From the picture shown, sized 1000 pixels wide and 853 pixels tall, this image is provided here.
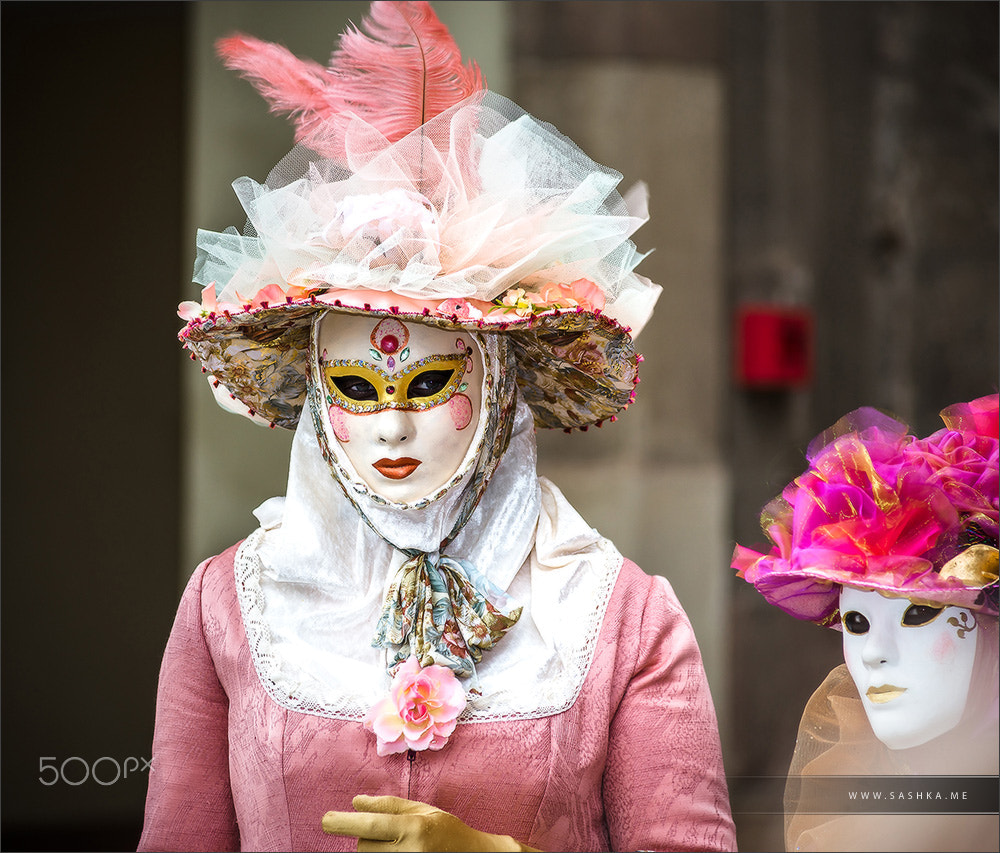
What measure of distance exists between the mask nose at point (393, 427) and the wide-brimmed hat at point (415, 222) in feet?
0.41

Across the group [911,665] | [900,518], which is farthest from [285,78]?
[911,665]

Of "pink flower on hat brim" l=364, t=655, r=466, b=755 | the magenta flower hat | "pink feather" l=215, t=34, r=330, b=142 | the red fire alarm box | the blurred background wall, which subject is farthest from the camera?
the red fire alarm box

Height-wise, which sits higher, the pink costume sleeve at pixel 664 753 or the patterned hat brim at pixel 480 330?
the patterned hat brim at pixel 480 330

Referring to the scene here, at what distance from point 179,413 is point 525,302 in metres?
1.41

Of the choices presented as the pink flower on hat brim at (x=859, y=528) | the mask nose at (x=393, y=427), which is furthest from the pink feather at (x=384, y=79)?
the pink flower on hat brim at (x=859, y=528)

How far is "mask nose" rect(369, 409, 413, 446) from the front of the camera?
1.48m

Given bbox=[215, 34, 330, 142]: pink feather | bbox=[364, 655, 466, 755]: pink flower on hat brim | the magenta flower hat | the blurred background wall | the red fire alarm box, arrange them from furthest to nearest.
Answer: the red fire alarm box → the blurred background wall → bbox=[215, 34, 330, 142]: pink feather → bbox=[364, 655, 466, 755]: pink flower on hat brim → the magenta flower hat

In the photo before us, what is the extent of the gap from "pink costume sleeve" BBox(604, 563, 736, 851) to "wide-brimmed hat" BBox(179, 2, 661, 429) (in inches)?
14.9

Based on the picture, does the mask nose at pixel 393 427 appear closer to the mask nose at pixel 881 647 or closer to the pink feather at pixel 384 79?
the pink feather at pixel 384 79

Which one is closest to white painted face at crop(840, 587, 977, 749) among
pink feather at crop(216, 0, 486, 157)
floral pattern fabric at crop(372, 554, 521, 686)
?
floral pattern fabric at crop(372, 554, 521, 686)

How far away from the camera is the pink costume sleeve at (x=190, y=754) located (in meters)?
1.55

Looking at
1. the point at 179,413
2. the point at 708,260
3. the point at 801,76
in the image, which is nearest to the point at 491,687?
the point at 179,413

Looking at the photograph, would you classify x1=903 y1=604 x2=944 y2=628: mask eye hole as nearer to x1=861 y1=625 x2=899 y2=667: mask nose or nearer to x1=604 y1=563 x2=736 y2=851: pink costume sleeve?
x1=861 y1=625 x2=899 y2=667: mask nose

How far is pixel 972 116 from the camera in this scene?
3057 millimetres
